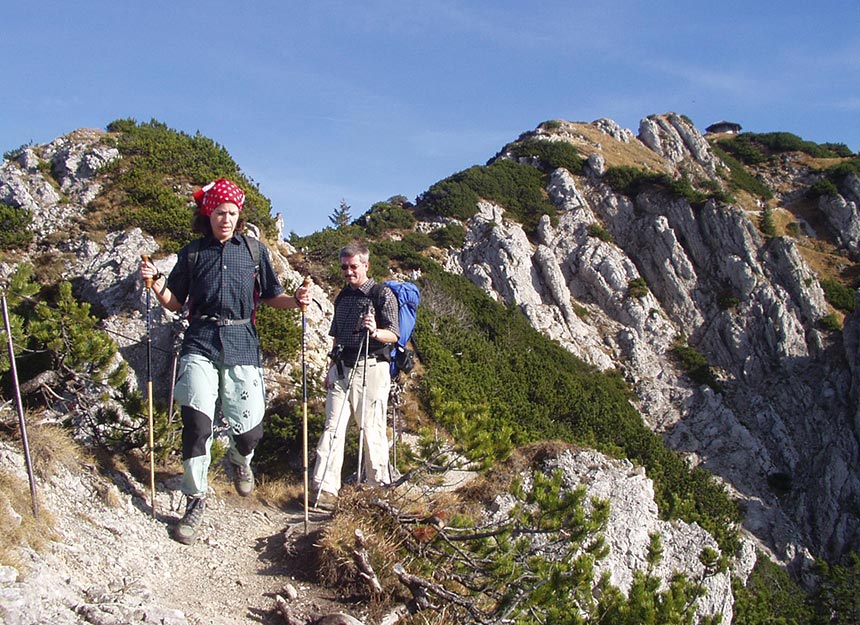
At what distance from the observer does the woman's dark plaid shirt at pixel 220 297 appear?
15.0ft

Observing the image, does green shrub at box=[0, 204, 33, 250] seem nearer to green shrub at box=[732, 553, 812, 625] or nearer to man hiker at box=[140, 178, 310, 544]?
man hiker at box=[140, 178, 310, 544]

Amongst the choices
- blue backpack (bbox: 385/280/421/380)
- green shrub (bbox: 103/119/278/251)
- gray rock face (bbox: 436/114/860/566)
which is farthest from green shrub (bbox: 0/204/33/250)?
gray rock face (bbox: 436/114/860/566)

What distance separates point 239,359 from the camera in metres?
4.62

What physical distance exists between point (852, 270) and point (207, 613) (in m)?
38.3

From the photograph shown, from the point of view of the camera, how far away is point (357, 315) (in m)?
5.35

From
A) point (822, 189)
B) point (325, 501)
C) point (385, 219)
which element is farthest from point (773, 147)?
point (325, 501)

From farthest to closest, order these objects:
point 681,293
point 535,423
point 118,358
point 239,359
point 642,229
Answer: point 642,229, point 681,293, point 535,423, point 118,358, point 239,359

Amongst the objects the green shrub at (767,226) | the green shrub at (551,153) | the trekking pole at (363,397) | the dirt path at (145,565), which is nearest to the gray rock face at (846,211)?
the green shrub at (767,226)

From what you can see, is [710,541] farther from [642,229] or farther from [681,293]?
[642,229]

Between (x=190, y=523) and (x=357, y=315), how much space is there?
195cm

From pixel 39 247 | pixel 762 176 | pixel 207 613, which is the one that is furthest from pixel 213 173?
pixel 762 176

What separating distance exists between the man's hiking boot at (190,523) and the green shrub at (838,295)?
33544 millimetres

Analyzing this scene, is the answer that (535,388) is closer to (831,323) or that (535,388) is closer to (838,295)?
(831,323)

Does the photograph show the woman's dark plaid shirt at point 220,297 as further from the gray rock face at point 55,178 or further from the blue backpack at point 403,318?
the gray rock face at point 55,178
